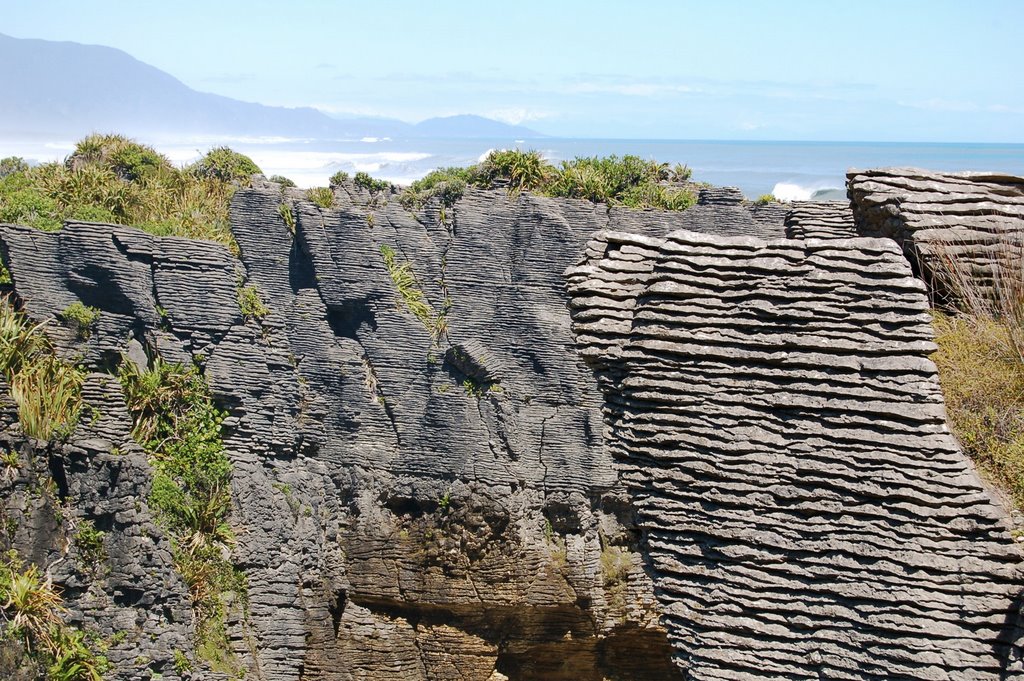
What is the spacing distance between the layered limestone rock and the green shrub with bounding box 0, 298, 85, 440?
9.71m

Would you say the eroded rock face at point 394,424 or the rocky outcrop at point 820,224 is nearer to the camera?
the rocky outcrop at point 820,224

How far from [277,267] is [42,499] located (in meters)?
4.70

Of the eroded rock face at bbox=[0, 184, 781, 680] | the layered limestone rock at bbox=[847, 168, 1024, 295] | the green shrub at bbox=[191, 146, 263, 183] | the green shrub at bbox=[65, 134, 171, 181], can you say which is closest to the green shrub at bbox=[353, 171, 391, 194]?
the eroded rock face at bbox=[0, 184, 781, 680]

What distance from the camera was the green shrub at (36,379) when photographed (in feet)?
35.8

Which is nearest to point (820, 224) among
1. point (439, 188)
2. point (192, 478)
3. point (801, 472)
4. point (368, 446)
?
point (801, 472)

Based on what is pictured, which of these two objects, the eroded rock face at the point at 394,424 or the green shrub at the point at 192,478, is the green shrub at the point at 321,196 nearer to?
the eroded rock face at the point at 394,424

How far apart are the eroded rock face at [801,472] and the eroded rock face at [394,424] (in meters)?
7.88

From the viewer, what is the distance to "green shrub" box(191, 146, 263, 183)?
49.1 feet

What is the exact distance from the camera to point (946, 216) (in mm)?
5676

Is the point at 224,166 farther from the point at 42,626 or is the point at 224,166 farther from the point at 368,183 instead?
the point at 42,626

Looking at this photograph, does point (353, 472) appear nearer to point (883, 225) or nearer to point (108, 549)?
point (108, 549)

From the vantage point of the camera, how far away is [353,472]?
13172 millimetres

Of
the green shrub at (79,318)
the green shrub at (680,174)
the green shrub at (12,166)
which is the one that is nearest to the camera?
the green shrub at (79,318)

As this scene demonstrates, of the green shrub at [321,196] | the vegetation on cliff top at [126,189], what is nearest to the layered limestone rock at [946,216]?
the green shrub at [321,196]
